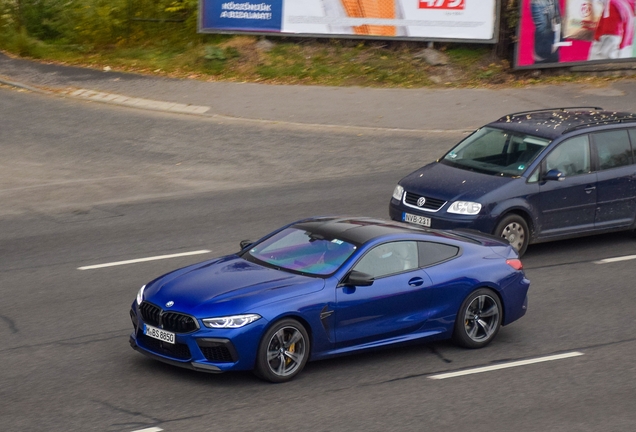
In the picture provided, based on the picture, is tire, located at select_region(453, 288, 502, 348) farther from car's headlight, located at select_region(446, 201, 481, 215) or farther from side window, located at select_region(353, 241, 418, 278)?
car's headlight, located at select_region(446, 201, 481, 215)

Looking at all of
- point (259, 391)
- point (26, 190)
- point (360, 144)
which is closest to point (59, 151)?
point (26, 190)

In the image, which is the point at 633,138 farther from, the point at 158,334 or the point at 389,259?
the point at 158,334

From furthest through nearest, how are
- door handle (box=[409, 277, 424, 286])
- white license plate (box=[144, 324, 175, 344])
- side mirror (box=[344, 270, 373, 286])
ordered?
1. door handle (box=[409, 277, 424, 286])
2. side mirror (box=[344, 270, 373, 286])
3. white license plate (box=[144, 324, 175, 344])

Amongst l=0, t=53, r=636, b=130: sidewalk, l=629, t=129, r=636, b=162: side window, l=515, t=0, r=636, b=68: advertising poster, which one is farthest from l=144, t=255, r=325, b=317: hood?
l=515, t=0, r=636, b=68: advertising poster

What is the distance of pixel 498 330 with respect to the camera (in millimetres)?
10297

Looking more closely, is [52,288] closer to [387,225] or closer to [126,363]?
[126,363]

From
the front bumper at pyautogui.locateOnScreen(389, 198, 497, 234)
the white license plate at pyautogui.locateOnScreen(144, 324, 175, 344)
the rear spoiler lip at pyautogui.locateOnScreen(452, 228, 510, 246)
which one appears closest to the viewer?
the white license plate at pyautogui.locateOnScreen(144, 324, 175, 344)

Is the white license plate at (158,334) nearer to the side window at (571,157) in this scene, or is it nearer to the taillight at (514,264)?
the taillight at (514,264)

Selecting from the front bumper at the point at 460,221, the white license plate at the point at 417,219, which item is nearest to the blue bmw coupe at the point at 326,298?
the front bumper at the point at 460,221

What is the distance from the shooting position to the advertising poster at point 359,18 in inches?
981

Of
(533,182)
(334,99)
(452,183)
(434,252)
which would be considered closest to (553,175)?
(533,182)

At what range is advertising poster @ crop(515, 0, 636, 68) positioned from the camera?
24.8 m

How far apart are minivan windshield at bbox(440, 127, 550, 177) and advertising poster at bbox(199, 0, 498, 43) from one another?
11.1 m

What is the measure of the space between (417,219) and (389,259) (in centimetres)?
366
